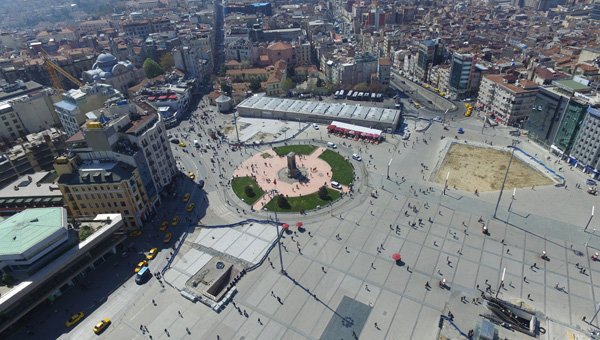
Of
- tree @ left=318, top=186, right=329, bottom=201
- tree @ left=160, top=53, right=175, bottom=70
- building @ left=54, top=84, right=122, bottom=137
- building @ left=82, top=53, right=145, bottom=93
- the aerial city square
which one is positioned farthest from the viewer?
tree @ left=160, top=53, right=175, bottom=70

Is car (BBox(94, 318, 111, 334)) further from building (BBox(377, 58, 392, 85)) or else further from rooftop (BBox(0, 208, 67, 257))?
building (BBox(377, 58, 392, 85))

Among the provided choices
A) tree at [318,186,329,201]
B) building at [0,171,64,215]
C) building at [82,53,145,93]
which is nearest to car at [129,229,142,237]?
building at [0,171,64,215]

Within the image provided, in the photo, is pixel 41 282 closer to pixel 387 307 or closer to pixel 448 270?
pixel 387 307

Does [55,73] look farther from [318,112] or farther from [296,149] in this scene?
[296,149]

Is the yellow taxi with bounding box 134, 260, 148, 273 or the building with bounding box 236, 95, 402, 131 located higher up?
the building with bounding box 236, 95, 402, 131

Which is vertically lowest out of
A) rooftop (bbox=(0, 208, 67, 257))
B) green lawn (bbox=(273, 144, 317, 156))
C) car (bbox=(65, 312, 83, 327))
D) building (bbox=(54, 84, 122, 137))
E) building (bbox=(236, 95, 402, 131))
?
green lawn (bbox=(273, 144, 317, 156))

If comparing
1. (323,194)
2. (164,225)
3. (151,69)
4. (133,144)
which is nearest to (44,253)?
(164,225)

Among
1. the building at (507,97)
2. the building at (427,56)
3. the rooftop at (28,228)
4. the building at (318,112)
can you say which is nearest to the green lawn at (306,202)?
the rooftop at (28,228)

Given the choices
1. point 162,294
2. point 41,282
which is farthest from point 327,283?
point 41,282
